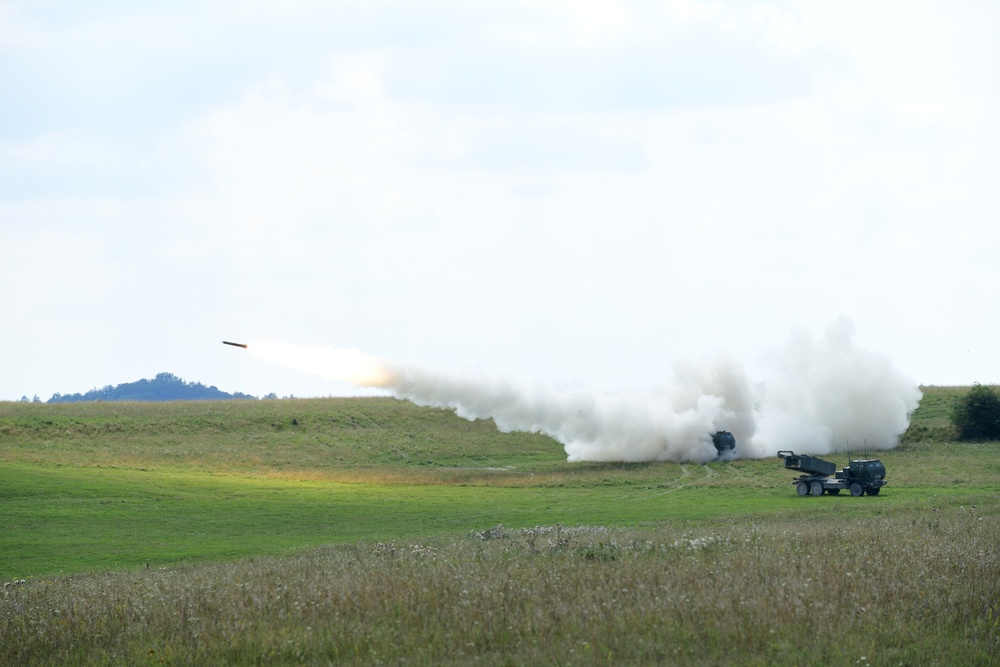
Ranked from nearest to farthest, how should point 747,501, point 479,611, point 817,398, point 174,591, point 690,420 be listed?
point 479,611, point 174,591, point 747,501, point 690,420, point 817,398

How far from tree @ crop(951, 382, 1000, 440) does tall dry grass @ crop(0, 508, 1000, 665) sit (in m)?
59.3

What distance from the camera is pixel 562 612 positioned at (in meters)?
15.4

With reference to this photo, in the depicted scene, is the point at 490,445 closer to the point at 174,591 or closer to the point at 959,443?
the point at 959,443

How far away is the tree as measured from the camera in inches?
2953

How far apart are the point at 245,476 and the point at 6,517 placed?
21.8 m

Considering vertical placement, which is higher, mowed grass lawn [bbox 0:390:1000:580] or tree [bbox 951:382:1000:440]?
tree [bbox 951:382:1000:440]

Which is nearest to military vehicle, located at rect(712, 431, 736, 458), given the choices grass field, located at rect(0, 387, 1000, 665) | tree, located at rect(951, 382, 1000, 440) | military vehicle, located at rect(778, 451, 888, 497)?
grass field, located at rect(0, 387, 1000, 665)

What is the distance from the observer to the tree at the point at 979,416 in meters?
75.0

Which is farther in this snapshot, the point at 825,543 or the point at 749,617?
the point at 825,543

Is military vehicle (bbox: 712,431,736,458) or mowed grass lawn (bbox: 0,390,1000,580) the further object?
military vehicle (bbox: 712,431,736,458)

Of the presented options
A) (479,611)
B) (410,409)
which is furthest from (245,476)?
(479,611)

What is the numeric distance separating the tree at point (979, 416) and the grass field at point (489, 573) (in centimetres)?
2366

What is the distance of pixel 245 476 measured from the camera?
59781 mm

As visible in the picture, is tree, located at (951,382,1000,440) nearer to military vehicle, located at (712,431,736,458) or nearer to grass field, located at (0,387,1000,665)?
military vehicle, located at (712,431,736,458)
